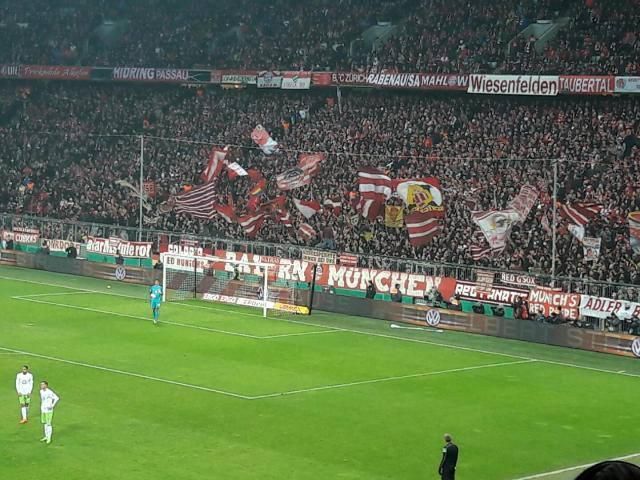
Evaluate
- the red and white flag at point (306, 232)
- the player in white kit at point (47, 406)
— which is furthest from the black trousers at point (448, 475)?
the red and white flag at point (306, 232)

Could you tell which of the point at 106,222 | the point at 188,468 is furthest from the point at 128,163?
the point at 188,468

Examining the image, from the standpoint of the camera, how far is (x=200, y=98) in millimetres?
66375

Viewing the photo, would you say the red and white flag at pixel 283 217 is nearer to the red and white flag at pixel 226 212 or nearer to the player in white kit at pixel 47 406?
the red and white flag at pixel 226 212

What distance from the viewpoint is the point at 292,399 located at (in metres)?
30.7

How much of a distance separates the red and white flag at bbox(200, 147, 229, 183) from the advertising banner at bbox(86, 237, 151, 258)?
19.8 feet

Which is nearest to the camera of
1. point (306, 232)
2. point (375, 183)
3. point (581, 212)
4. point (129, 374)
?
point (129, 374)

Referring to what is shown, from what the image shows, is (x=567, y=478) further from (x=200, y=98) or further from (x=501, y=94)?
(x=200, y=98)

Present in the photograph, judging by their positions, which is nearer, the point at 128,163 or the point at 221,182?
the point at 221,182

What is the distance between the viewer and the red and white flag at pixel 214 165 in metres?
59.1

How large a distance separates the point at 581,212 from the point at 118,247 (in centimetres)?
2315

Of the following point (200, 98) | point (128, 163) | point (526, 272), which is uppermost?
point (200, 98)

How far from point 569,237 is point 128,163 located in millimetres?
29877

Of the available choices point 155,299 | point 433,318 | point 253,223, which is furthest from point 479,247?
point 155,299

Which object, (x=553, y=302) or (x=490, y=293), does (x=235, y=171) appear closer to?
(x=490, y=293)
